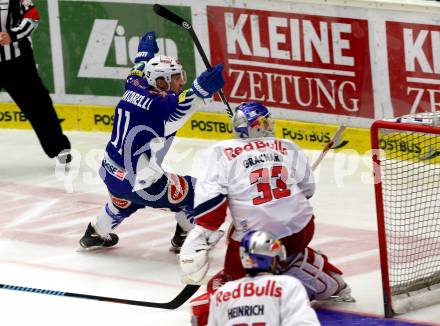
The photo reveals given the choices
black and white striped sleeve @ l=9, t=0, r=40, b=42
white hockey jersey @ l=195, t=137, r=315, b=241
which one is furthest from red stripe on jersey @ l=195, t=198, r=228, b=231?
black and white striped sleeve @ l=9, t=0, r=40, b=42

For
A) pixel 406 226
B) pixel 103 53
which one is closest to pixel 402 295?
pixel 406 226

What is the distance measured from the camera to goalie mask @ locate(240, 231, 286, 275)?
5.10m

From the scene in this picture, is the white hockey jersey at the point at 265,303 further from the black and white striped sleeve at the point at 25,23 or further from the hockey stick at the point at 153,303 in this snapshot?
the black and white striped sleeve at the point at 25,23

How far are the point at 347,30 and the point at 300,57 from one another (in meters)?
0.46

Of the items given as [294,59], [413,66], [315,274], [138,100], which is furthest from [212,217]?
[294,59]

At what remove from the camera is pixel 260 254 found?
5.10 m

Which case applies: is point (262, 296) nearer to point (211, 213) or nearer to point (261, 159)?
point (211, 213)

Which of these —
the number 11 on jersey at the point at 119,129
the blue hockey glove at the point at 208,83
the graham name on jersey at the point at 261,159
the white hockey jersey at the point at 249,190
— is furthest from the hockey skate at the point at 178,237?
the graham name on jersey at the point at 261,159

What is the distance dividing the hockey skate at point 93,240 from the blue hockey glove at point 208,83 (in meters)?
1.28

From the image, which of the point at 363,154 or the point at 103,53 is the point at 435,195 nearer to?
the point at 363,154

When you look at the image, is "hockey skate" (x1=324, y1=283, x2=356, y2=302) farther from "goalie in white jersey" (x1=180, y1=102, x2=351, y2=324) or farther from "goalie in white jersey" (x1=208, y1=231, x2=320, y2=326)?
"goalie in white jersey" (x1=208, y1=231, x2=320, y2=326)

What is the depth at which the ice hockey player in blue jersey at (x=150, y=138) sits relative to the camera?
7727 millimetres

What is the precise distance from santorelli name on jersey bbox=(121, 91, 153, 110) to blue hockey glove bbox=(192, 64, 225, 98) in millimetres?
324

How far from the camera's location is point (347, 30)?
9992mm
